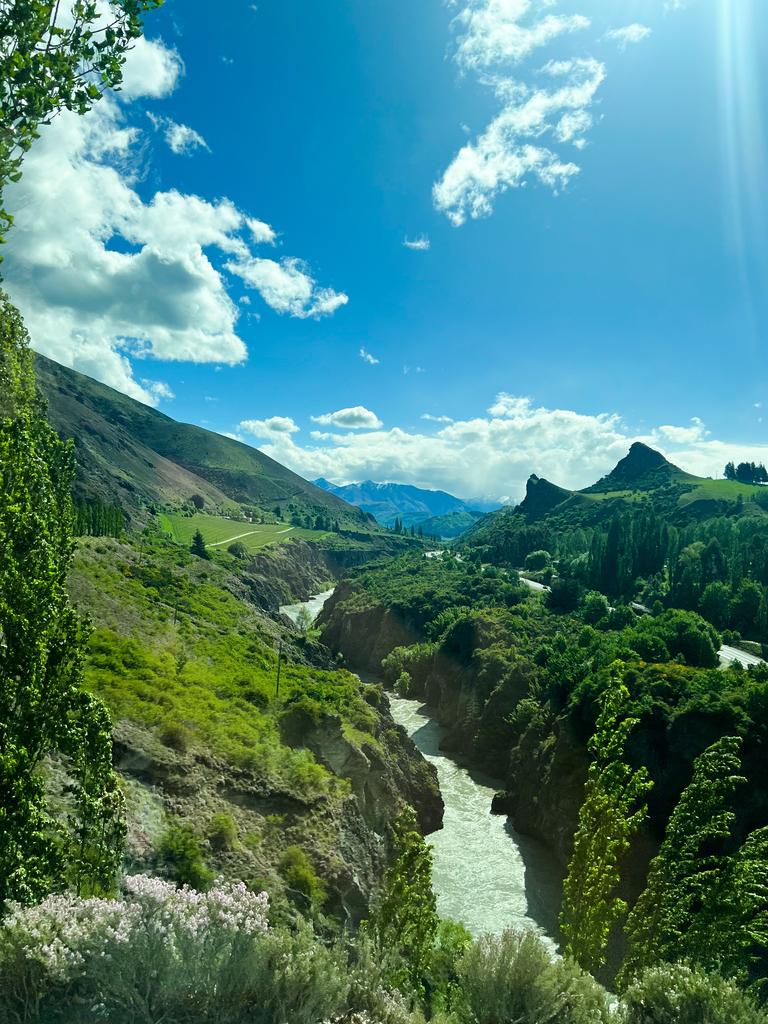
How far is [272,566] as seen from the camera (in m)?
156

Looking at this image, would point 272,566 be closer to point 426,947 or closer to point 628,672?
point 628,672

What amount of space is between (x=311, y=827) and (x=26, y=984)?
18.2m

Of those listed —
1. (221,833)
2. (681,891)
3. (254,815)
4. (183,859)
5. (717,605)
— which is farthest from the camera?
A: (717,605)

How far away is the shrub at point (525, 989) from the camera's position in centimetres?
1392

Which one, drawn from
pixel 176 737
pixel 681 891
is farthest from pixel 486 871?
pixel 681 891

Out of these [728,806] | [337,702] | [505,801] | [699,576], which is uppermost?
[699,576]

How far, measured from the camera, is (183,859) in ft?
67.6

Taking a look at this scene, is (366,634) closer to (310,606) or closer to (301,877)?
(310,606)

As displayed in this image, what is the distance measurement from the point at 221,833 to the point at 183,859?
106 inches

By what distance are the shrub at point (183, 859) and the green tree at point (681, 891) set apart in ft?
47.3

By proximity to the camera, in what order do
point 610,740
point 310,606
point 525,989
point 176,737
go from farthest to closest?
point 310,606 < point 176,737 < point 610,740 < point 525,989

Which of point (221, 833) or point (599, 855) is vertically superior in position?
point (599, 855)

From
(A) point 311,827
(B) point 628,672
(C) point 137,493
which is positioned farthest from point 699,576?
(C) point 137,493

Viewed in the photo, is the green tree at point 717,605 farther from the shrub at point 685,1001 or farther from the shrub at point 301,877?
the shrub at point 685,1001
